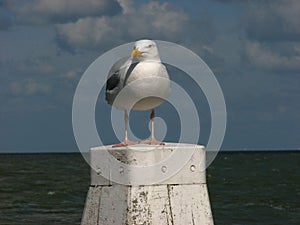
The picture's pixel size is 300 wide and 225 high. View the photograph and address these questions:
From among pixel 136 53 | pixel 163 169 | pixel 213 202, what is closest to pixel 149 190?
pixel 163 169

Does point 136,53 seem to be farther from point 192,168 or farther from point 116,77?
point 192,168

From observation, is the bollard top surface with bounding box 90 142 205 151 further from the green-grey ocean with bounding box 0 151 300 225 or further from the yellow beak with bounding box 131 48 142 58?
the green-grey ocean with bounding box 0 151 300 225

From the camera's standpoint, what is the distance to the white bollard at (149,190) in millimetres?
9531

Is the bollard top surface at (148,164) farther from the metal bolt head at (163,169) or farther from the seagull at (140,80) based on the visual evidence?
the seagull at (140,80)

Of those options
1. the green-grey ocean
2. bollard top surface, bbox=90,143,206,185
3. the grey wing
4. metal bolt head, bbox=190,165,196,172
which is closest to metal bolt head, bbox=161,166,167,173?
bollard top surface, bbox=90,143,206,185

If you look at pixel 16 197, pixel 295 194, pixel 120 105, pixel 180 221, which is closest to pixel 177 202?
pixel 180 221

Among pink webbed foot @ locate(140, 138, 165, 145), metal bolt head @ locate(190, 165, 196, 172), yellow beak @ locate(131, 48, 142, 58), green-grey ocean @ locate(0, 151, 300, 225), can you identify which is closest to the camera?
yellow beak @ locate(131, 48, 142, 58)

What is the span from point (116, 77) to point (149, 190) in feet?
5.23

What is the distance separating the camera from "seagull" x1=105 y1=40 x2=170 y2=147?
9.73 meters

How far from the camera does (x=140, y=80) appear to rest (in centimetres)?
973

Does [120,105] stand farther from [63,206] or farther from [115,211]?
[63,206]

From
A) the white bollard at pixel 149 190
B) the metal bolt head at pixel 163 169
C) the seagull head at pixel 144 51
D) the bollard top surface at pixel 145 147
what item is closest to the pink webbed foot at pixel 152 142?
the bollard top surface at pixel 145 147

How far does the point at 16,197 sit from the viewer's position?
4581 centimetres

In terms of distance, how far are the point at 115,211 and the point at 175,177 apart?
35.5 inches
